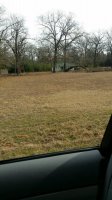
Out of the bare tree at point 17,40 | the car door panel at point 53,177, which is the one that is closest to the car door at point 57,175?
the car door panel at point 53,177

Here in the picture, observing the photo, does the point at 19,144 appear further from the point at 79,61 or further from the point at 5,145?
the point at 79,61

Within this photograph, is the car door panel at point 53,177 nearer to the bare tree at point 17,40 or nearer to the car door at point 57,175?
the car door at point 57,175

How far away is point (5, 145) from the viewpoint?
6320 millimetres

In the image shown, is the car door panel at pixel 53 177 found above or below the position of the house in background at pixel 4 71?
above

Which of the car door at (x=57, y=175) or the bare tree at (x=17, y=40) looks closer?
the car door at (x=57, y=175)

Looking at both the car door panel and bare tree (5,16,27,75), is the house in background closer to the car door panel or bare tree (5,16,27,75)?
bare tree (5,16,27,75)

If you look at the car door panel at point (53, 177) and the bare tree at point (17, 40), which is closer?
the car door panel at point (53, 177)

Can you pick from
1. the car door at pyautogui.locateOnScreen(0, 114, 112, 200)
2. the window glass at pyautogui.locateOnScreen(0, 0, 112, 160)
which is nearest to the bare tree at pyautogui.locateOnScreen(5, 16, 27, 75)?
the window glass at pyautogui.locateOnScreen(0, 0, 112, 160)

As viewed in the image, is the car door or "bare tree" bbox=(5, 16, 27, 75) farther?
"bare tree" bbox=(5, 16, 27, 75)

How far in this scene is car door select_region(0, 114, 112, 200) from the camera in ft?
6.58

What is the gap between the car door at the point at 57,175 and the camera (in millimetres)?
2006

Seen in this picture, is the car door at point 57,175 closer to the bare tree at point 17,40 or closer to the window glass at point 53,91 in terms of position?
the window glass at point 53,91

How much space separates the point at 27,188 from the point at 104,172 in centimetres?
45

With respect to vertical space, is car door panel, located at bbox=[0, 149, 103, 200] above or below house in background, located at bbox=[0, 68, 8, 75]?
above
